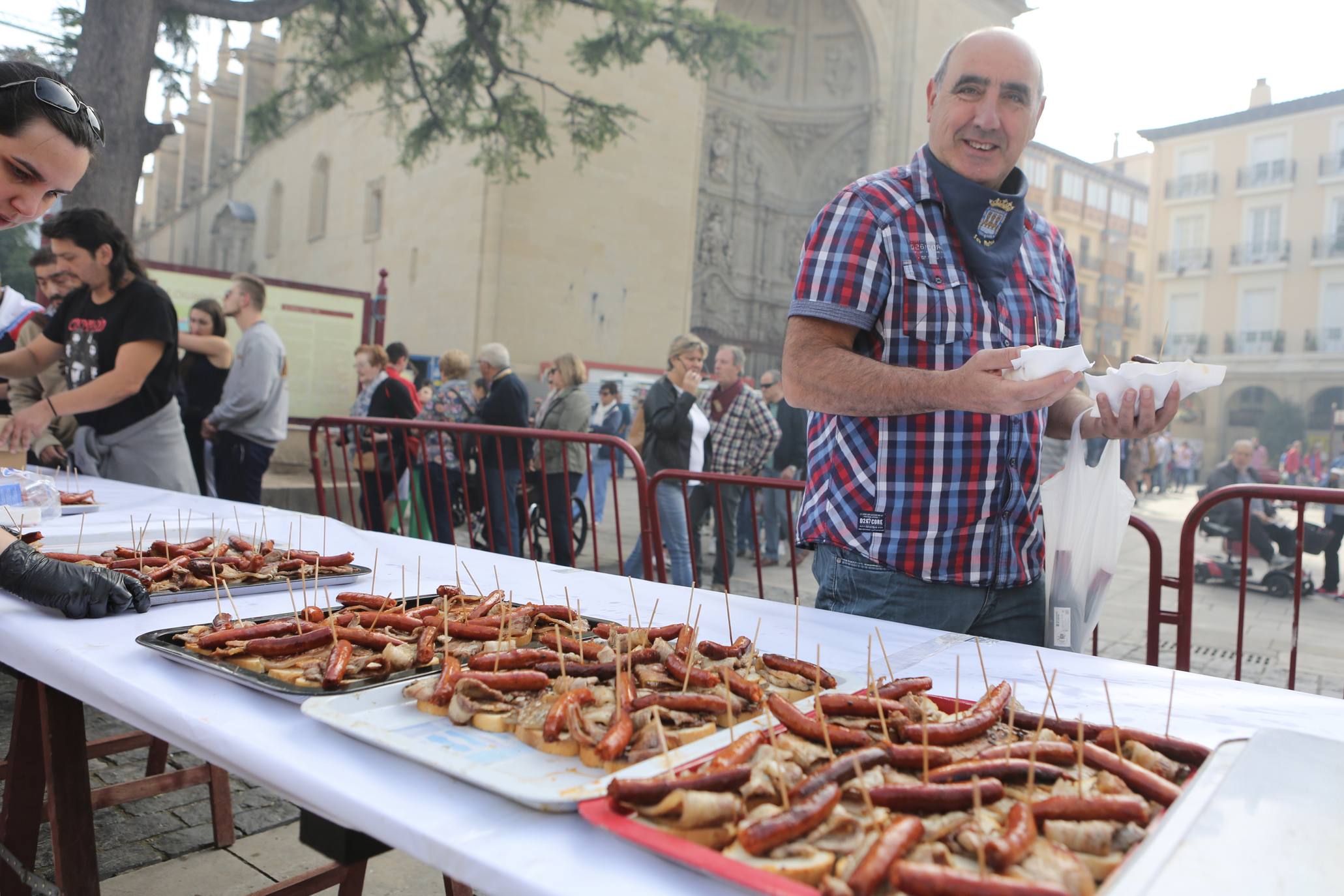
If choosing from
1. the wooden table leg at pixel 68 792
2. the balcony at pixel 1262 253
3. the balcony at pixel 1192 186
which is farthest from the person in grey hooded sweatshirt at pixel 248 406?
the balcony at pixel 1192 186

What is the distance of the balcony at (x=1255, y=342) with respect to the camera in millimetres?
41781

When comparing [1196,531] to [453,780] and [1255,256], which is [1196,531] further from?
[1255,256]

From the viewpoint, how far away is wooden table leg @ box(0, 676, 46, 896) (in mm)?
2504

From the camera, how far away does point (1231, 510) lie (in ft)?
40.7

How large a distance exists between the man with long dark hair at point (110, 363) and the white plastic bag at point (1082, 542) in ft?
13.6

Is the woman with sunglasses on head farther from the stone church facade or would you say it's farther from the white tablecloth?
the stone church facade

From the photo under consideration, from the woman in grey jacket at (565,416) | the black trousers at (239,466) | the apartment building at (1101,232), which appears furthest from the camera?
the apartment building at (1101,232)

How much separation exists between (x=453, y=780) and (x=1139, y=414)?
1.92 metres

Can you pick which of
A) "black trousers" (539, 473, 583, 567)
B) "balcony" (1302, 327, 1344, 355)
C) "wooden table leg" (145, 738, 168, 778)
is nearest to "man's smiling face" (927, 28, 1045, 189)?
"wooden table leg" (145, 738, 168, 778)

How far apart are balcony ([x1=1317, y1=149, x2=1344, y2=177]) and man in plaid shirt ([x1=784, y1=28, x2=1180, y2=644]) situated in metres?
48.7

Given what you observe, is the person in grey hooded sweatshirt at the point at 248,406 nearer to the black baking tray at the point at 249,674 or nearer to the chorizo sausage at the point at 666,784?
the black baking tray at the point at 249,674

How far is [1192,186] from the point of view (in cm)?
4697

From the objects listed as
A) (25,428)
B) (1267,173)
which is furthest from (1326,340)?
(25,428)

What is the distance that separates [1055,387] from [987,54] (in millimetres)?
1091
